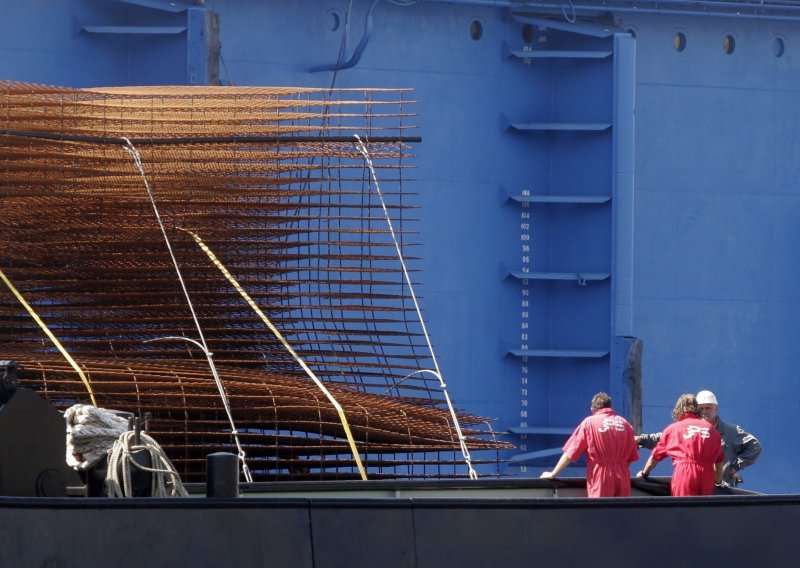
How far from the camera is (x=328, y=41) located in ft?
49.0

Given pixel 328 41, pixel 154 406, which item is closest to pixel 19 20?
pixel 328 41

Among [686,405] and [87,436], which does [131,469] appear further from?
[686,405]

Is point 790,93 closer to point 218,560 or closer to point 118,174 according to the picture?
point 118,174

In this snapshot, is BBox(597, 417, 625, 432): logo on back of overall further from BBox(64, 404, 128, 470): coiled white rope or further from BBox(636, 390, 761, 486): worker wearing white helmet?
BBox(64, 404, 128, 470): coiled white rope

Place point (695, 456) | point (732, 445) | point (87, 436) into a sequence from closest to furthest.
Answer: point (87, 436), point (695, 456), point (732, 445)

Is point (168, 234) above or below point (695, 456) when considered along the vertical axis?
above

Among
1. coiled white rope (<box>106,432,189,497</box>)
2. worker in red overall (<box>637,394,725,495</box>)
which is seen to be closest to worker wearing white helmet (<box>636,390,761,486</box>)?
worker in red overall (<box>637,394,725,495</box>)

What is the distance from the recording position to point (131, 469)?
6844 millimetres

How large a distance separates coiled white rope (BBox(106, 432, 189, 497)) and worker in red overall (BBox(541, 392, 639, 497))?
2359mm

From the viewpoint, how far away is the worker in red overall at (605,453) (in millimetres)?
7938

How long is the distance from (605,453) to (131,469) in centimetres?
281

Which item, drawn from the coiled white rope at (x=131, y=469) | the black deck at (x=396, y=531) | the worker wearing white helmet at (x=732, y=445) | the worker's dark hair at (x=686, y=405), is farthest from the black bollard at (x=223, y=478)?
the worker wearing white helmet at (x=732, y=445)

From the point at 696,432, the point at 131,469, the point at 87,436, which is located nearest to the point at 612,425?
the point at 696,432

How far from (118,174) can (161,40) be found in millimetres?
3454
